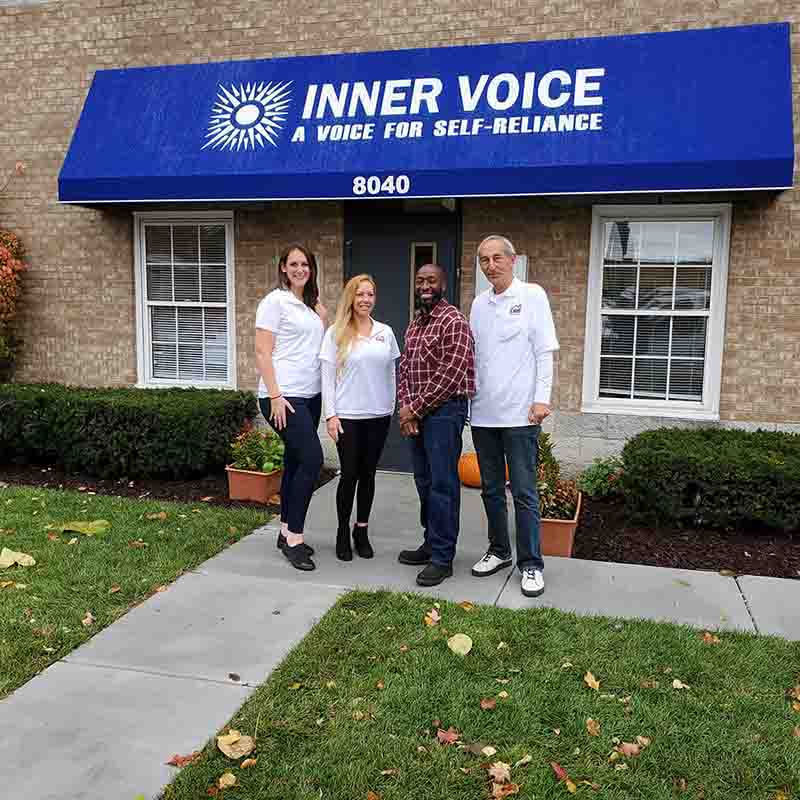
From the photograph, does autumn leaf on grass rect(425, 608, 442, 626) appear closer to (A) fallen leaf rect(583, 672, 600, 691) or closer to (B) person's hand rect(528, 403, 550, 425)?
(A) fallen leaf rect(583, 672, 600, 691)

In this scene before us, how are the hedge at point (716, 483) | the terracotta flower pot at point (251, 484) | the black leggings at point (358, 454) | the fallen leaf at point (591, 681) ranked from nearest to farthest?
1. the fallen leaf at point (591, 681)
2. the black leggings at point (358, 454)
3. the hedge at point (716, 483)
4. the terracotta flower pot at point (251, 484)

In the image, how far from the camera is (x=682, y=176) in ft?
20.8

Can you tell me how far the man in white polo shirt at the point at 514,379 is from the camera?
4.66 m

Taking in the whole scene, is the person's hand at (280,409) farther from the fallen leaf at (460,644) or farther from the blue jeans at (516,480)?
the fallen leaf at (460,644)

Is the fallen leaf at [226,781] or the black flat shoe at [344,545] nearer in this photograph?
the fallen leaf at [226,781]

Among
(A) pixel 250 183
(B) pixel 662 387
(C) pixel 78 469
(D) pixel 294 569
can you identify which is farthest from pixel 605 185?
(C) pixel 78 469

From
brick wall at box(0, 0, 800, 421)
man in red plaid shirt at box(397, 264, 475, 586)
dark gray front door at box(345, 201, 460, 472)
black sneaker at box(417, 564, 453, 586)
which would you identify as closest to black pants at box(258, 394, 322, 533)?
man in red plaid shirt at box(397, 264, 475, 586)

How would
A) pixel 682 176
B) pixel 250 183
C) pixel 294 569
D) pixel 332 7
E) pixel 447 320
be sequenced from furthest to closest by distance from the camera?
1. pixel 332 7
2. pixel 250 183
3. pixel 682 176
4. pixel 294 569
5. pixel 447 320

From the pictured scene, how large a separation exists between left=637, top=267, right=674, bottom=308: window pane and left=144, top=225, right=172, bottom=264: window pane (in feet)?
16.0

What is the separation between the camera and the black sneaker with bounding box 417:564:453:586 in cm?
492

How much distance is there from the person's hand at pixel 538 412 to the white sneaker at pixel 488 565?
1019mm

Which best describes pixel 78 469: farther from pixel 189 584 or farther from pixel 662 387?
pixel 662 387

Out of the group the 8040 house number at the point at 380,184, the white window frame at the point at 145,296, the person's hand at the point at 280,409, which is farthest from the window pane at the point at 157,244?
the person's hand at the point at 280,409

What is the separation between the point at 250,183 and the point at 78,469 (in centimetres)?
321
